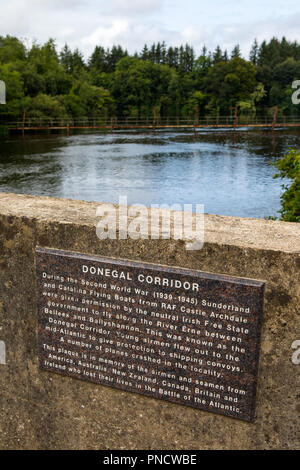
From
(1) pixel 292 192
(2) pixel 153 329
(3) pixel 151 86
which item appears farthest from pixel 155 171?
(3) pixel 151 86

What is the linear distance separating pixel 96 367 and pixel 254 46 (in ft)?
397

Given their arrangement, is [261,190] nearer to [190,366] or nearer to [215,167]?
[215,167]

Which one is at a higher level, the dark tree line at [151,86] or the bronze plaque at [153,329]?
the dark tree line at [151,86]

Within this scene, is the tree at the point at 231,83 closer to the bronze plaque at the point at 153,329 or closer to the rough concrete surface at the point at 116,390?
the rough concrete surface at the point at 116,390

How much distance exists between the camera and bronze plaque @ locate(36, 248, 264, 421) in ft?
9.02

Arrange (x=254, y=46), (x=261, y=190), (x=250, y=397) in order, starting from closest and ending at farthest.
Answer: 1. (x=250, y=397)
2. (x=261, y=190)
3. (x=254, y=46)

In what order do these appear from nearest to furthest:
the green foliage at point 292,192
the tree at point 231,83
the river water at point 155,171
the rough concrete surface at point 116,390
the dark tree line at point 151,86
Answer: the rough concrete surface at point 116,390, the green foliage at point 292,192, the river water at point 155,171, the dark tree line at point 151,86, the tree at point 231,83

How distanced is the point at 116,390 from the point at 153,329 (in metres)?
0.49

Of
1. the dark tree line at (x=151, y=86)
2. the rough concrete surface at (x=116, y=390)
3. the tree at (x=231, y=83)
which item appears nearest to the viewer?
the rough concrete surface at (x=116, y=390)

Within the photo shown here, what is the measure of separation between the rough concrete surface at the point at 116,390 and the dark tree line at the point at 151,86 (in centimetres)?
5142

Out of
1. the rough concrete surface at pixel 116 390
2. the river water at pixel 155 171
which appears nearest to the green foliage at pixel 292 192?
the rough concrete surface at pixel 116 390

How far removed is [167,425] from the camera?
304 cm

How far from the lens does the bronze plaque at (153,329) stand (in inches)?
108

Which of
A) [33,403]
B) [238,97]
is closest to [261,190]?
[33,403]
